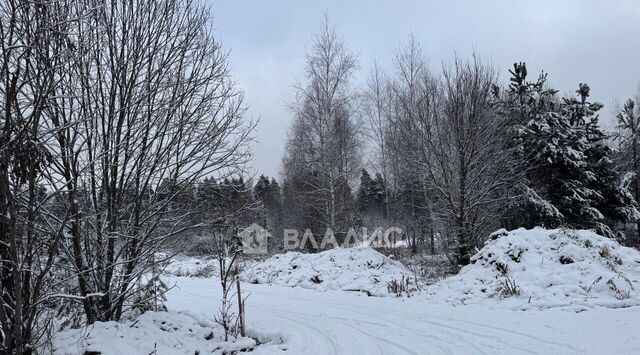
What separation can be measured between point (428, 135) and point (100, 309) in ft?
35.8

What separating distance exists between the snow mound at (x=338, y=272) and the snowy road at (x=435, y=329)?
2534 millimetres

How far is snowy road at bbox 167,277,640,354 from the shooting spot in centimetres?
569

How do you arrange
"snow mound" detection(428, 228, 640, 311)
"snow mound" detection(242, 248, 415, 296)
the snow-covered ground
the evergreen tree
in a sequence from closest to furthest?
the snow-covered ground, "snow mound" detection(428, 228, 640, 311), "snow mound" detection(242, 248, 415, 296), the evergreen tree

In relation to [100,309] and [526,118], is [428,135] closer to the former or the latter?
[526,118]

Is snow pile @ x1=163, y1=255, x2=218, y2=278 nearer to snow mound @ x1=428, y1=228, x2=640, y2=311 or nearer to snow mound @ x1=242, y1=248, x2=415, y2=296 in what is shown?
snow mound @ x1=242, y1=248, x2=415, y2=296

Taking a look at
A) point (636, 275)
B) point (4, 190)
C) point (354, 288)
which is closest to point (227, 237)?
point (4, 190)

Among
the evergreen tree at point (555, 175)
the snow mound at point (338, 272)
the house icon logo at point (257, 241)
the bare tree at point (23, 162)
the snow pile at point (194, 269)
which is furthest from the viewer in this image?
the house icon logo at point (257, 241)

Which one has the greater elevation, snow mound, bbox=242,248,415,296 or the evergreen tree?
the evergreen tree

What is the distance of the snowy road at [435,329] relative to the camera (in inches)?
224

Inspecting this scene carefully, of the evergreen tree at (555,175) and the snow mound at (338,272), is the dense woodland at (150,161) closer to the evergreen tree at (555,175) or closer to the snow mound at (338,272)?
the evergreen tree at (555,175)

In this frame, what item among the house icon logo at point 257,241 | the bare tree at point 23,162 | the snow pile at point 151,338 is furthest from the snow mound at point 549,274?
the house icon logo at point 257,241

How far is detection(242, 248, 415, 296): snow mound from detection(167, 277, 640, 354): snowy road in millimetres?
2534

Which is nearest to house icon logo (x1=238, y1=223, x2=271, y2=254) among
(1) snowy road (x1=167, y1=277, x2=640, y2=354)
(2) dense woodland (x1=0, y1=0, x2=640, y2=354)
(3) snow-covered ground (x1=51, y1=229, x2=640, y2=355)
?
(2) dense woodland (x1=0, y1=0, x2=640, y2=354)

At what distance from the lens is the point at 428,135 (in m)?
14.2
